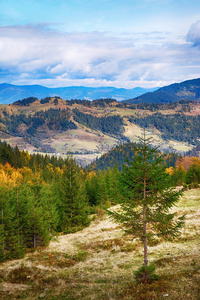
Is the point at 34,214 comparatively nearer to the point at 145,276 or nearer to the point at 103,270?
the point at 103,270

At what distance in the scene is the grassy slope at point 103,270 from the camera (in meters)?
15.9

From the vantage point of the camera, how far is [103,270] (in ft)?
73.0

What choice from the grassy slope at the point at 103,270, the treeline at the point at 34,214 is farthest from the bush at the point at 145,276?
the treeline at the point at 34,214

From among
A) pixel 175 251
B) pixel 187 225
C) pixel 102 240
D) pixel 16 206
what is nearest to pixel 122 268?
pixel 175 251

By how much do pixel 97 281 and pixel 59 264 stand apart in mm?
7165

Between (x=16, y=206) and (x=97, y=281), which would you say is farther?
(x=16, y=206)

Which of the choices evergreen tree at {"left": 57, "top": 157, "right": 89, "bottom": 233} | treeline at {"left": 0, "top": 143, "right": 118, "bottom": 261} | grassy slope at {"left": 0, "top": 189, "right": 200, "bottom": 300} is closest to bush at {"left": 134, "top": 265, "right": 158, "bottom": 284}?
grassy slope at {"left": 0, "top": 189, "right": 200, "bottom": 300}

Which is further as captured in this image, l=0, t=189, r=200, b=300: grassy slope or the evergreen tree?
the evergreen tree

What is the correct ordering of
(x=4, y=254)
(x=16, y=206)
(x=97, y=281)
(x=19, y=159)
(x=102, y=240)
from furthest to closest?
(x=19, y=159) < (x=102, y=240) < (x=16, y=206) < (x=4, y=254) < (x=97, y=281)

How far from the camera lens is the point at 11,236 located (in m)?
28.5

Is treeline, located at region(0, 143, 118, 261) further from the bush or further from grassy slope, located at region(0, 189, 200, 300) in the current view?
the bush

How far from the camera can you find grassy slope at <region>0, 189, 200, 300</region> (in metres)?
15.9

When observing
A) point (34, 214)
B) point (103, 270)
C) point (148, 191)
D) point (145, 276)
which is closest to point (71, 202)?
point (34, 214)

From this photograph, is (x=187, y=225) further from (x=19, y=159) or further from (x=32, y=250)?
(x=19, y=159)
